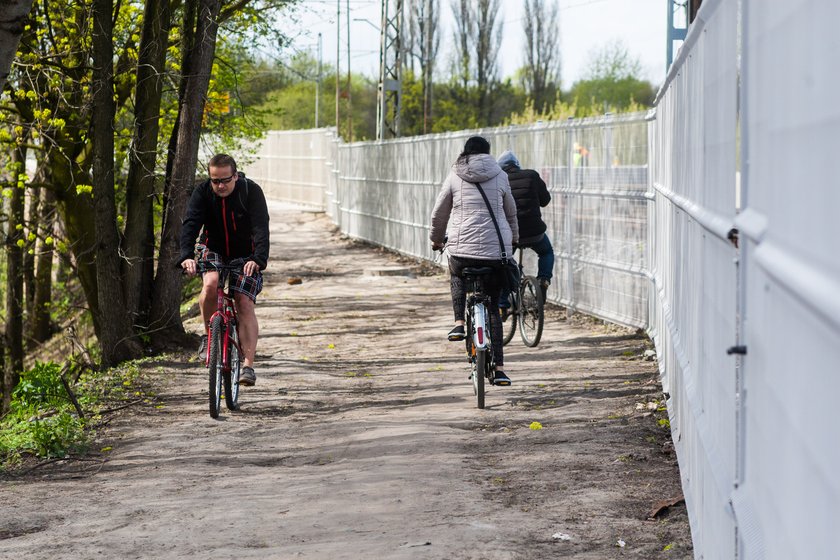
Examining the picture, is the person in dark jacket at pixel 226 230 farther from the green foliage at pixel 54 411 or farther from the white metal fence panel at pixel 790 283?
the white metal fence panel at pixel 790 283

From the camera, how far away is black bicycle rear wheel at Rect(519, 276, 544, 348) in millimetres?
11695

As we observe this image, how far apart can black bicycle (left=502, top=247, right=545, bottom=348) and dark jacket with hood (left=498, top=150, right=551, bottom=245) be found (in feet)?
0.67

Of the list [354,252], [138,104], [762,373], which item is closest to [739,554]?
[762,373]

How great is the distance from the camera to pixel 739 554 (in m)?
3.04

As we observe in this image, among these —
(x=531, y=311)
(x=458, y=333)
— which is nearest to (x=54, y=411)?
(x=458, y=333)

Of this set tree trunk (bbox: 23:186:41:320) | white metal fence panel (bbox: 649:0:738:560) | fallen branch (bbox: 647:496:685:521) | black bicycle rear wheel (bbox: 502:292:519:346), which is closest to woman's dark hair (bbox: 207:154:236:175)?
white metal fence panel (bbox: 649:0:738:560)

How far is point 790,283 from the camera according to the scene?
2.04m

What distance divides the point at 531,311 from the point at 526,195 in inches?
42.7

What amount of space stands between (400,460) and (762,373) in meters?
4.55

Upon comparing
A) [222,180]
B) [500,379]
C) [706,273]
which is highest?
[222,180]

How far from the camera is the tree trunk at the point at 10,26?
730cm

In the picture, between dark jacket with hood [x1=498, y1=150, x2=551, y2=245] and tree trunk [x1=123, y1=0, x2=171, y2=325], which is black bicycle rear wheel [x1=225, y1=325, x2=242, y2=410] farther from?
tree trunk [x1=123, y1=0, x2=171, y2=325]

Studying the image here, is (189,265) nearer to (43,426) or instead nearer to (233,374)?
(233,374)

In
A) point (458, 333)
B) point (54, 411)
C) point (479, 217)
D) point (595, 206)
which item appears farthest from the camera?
point (595, 206)
